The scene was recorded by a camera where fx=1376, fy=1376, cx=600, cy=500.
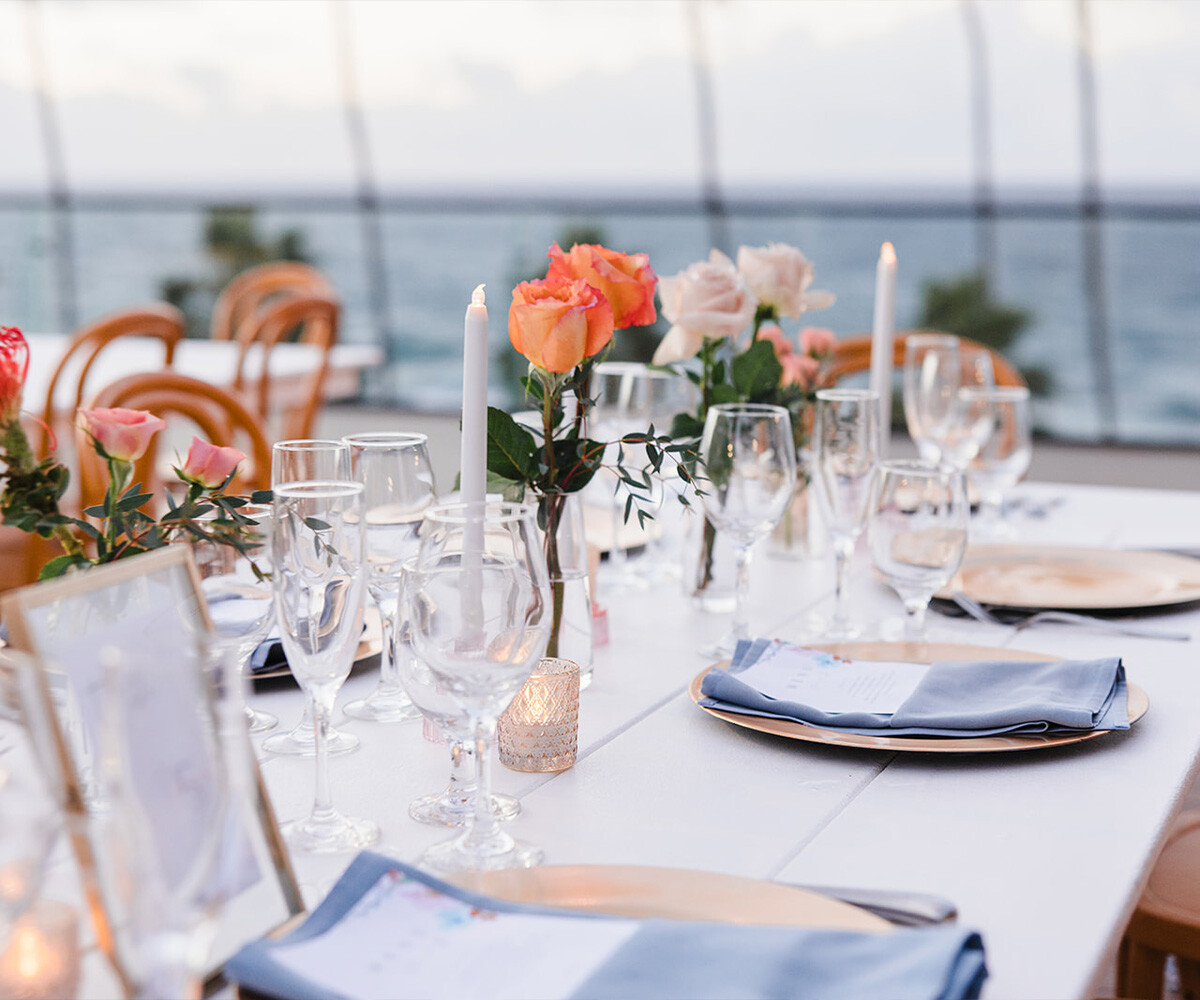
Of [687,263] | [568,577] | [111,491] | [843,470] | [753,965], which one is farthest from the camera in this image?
[687,263]

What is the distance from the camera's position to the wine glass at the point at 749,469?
129 centimetres

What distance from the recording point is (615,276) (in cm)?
115

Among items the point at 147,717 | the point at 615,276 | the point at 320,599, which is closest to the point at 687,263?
the point at 615,276

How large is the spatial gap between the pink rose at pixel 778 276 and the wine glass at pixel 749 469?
0.97ft

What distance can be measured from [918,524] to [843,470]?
0.18 meters

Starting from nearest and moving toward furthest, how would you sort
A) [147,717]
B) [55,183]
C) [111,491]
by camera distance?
1. [147,717]
2. [111,491]
3. [55,183]

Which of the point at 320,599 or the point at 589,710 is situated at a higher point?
the point at 320,599

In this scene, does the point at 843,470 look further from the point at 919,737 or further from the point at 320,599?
the point at 320,599

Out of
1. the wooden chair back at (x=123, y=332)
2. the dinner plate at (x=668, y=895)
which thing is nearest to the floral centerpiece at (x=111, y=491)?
the dinner plate at (x=668, y=895)

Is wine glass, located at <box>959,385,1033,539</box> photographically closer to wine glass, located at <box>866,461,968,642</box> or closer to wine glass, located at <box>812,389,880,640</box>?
wine glass, located at <box>812,389,880,640</box>

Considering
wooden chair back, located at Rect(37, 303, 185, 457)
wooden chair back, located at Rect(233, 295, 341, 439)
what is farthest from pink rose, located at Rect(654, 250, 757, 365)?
wooden chair back, located at Rect(233, 295, 341, 439)

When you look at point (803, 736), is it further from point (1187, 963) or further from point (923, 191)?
point (923, 191)

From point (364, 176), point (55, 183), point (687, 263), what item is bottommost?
point (687, 263)

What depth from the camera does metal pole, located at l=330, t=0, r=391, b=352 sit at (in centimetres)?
509
